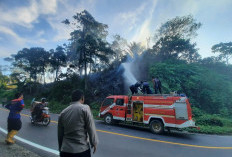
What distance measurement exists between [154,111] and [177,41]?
850 inches

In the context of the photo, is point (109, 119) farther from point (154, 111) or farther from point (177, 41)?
point (177, 41)

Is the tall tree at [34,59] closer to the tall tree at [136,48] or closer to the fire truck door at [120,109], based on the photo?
the tall tree at [136,48]

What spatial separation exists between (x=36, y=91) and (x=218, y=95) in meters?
37.1

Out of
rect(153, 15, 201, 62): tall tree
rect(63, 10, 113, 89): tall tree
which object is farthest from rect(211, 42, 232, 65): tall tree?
rect(63, 10, 113, 89): tall tree

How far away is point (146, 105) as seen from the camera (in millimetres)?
8414

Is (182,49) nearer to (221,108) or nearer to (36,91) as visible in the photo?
(221,108)

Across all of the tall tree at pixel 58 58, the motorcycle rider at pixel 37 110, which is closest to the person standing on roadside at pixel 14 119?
the motorcycle rider at pixel 37 110

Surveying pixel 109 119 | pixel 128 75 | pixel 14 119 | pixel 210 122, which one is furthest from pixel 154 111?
pixel 128 75

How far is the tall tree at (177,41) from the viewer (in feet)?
83.9

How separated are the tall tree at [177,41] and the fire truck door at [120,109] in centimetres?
2029

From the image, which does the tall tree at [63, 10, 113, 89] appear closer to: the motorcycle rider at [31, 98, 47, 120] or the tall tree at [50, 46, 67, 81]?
the tall tree at [50, 46, 67, 81]

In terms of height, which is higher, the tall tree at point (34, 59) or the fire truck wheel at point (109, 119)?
the tall tree at point (34, 59)

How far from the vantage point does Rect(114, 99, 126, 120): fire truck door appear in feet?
30.6

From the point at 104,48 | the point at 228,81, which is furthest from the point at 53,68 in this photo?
the point at 228,81
